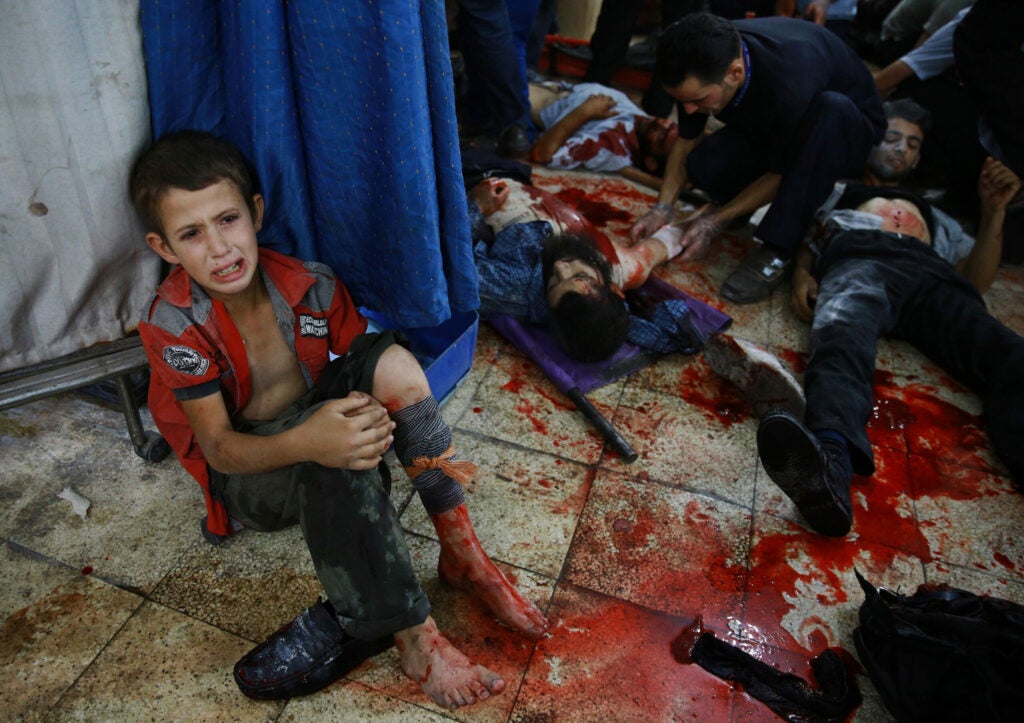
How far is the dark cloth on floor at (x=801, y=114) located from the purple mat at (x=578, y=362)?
608mm

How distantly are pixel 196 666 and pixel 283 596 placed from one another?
9.3 inches

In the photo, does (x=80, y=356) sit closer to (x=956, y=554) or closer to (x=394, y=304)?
(x=394, y=304)

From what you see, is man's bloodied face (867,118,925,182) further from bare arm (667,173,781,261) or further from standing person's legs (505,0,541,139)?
standing person's legs (505,0,541,139)

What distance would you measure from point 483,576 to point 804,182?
2.25 meters

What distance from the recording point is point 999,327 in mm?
2482

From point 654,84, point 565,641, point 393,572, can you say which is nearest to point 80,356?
point 393,572

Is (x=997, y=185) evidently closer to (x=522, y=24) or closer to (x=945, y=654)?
(x=945, y=654)

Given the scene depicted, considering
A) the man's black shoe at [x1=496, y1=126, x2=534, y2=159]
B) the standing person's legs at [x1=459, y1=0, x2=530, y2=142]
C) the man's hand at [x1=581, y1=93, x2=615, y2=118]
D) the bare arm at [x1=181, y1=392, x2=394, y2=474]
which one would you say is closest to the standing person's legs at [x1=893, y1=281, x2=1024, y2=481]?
the bare arm at [x1=181, y1=392, x2=394, y2=474]

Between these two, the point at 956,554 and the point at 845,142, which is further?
the point at 845,142

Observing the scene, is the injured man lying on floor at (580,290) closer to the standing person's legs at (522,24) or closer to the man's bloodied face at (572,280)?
the man's bloodied face at (572,280)

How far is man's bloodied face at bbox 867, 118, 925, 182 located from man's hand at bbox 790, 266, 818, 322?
2.67 ft

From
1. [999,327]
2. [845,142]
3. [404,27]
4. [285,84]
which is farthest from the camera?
[845,142]

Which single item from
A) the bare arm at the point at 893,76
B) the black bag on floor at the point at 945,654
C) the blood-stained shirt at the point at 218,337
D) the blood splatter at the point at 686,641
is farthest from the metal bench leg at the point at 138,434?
the bare arm at the point at 893,76

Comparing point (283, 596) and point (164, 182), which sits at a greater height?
point (164, 182)
